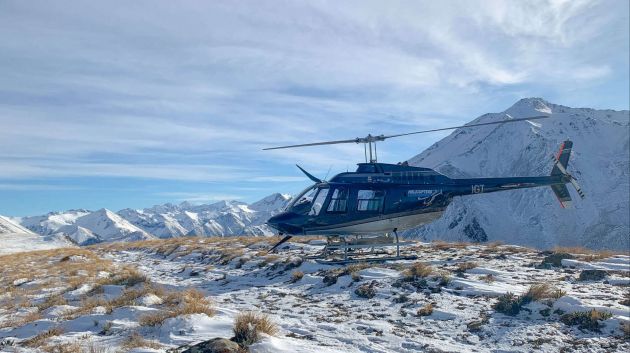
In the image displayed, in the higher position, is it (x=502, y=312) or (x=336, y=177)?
(x=336, y=177)


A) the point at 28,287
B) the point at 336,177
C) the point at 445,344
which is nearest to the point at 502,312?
the point at 445,344

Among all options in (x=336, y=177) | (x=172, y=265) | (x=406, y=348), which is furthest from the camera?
(x=172, y=265)

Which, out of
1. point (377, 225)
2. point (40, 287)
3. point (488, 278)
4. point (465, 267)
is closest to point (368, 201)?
point (377, 225)

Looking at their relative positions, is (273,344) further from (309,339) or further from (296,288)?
(296,288)

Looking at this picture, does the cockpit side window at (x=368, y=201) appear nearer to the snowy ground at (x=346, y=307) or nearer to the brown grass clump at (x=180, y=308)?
the snowy ground at (x=346, y=307)

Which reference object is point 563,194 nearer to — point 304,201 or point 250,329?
point 304,201

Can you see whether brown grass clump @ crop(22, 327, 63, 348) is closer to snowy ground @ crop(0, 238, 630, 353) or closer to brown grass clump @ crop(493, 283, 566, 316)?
snowy ground @ crop(0, 238, 630, 353)
